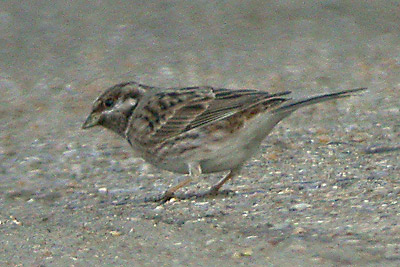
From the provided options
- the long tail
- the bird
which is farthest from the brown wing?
the long tail

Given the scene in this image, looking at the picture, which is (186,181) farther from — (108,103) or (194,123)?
(108,103)

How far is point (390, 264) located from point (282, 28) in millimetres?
6450

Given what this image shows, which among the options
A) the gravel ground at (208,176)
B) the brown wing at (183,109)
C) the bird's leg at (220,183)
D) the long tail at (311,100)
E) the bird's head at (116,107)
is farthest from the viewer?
the bird's head at (116,107)

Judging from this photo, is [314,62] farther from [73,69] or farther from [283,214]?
[283,214]

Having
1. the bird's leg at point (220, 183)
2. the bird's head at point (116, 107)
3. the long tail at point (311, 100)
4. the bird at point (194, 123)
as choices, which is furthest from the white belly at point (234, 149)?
the bird's head at point (116, 107)

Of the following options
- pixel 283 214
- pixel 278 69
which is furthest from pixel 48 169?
pixel 278 69

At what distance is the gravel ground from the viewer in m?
5.43

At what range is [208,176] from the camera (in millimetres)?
7219

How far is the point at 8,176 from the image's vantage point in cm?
737

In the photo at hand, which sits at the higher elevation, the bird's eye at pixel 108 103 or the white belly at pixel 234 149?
the bird's eye at pixel 108 103

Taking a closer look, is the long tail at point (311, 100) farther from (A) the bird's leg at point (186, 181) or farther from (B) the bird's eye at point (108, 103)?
(B) the bird's eye at point (108, 103)

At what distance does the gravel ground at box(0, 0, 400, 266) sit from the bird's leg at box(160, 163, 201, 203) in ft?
0.38

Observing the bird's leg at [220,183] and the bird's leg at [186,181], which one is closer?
the bird's leg at [186,181]

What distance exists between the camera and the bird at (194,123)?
20.0ft
